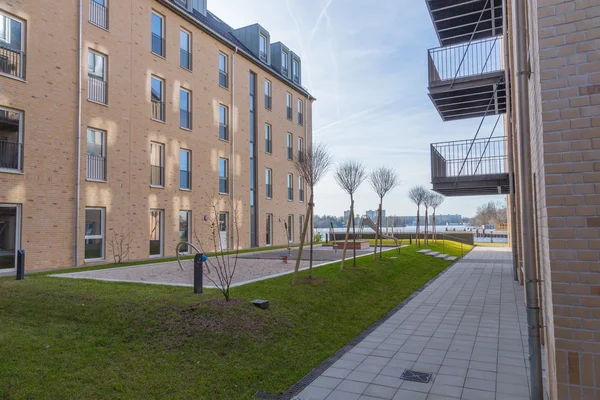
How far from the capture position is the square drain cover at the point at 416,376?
4761 millimetres

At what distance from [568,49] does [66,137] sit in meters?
15.2

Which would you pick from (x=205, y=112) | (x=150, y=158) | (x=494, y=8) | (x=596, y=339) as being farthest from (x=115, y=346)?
(x=205, y=112)

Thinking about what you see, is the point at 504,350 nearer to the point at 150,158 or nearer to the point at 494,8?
the point at 494,8

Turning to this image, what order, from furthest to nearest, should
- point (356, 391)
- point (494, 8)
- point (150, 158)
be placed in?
point (150, 158) < point (494, 8) < point (356, 391)

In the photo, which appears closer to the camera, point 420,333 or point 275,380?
point 275,380

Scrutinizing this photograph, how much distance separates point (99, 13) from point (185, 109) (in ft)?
18.4

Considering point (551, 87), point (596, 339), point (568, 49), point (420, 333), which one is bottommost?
point (420, 333)

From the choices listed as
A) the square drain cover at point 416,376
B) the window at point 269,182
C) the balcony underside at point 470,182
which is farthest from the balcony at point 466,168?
the window at point 269,182

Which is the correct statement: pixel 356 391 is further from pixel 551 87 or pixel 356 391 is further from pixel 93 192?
pixel 93 192

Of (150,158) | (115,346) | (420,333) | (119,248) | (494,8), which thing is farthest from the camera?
(150,158)

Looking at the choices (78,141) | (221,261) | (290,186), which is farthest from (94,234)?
(290,186)

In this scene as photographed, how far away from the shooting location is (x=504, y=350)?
19.3 feet

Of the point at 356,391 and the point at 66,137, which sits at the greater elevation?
the point at 66,137

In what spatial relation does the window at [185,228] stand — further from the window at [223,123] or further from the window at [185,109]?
the window at [223,123]
